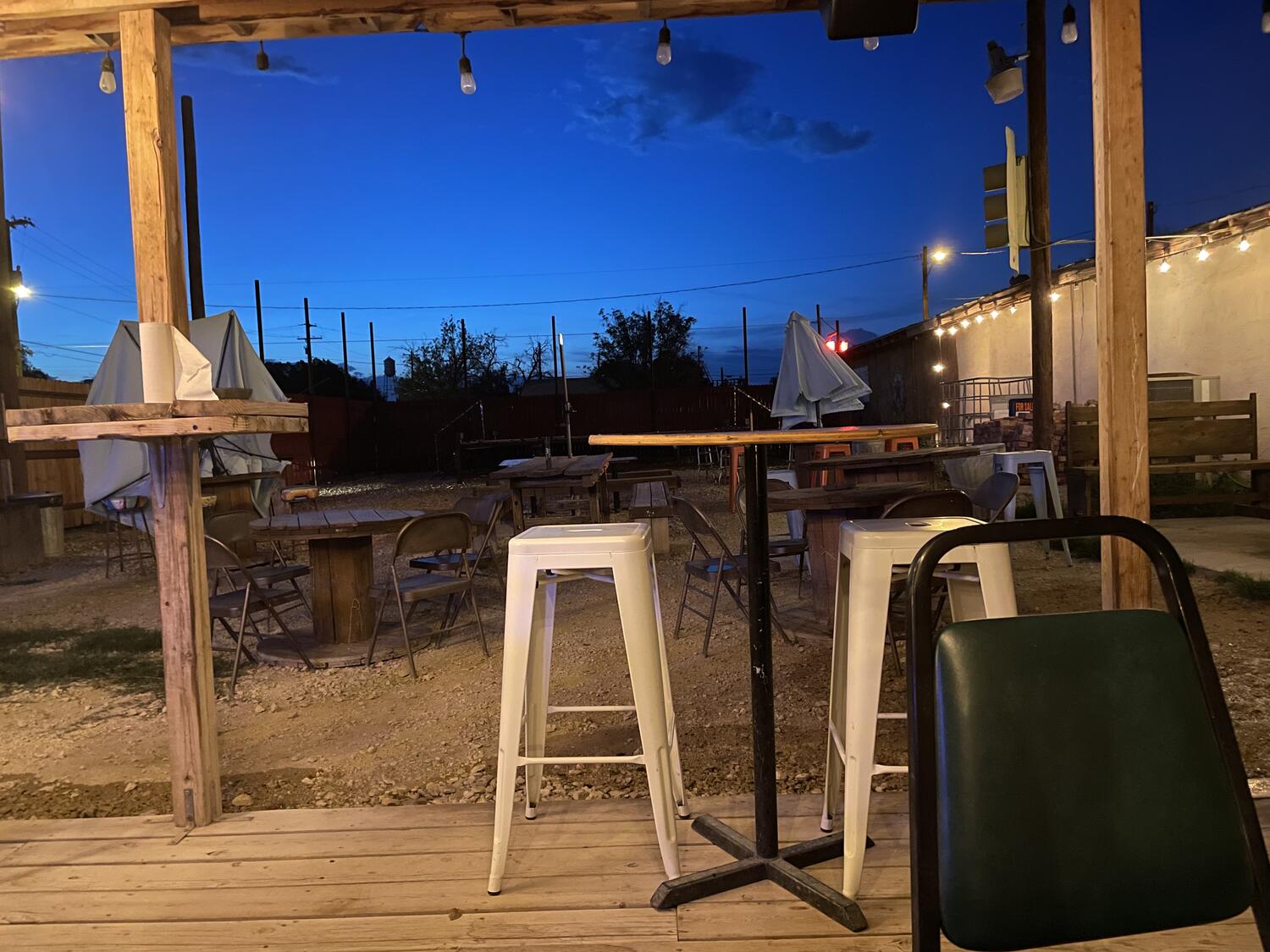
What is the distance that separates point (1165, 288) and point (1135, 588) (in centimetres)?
963

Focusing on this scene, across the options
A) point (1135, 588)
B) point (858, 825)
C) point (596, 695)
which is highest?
point (1135, 588)

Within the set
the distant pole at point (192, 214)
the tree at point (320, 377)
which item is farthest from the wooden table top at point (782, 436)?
the tree at point (320, 377)

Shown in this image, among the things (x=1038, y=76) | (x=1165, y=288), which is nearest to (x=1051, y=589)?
(x=1038, y=76)

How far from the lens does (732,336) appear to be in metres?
53.1

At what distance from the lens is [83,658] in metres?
4.48

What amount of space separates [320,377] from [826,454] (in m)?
30.3

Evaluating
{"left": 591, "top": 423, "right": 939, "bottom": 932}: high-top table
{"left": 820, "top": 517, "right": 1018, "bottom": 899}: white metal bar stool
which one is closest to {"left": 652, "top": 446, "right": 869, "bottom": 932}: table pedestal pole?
{"left": 591, "top": 423, "right": 939, "bottom": 932}: high-top table

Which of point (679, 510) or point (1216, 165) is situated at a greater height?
point (1216, 165)

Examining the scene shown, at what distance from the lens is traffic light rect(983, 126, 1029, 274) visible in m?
2.80

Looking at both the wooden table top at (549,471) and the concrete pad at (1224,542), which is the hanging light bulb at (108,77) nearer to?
the wooden table top at (549,471)

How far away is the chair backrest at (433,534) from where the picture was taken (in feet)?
12.2

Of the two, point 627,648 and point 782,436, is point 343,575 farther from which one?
point 782,436

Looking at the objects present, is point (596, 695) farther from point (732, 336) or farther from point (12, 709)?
point (732, 336)

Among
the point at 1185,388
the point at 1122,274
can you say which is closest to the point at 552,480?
the point at 1122,274
